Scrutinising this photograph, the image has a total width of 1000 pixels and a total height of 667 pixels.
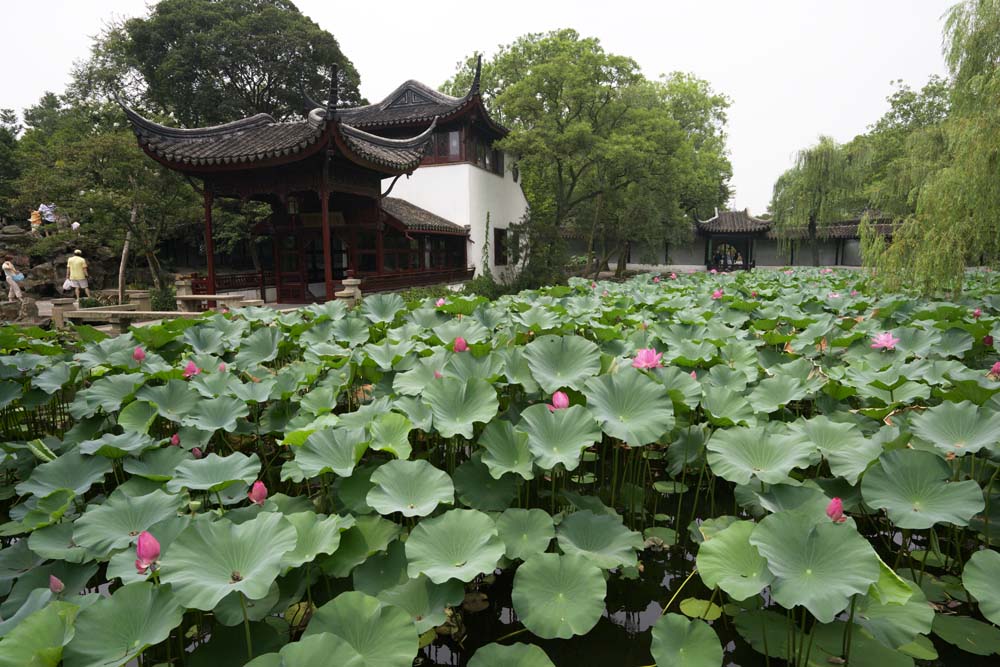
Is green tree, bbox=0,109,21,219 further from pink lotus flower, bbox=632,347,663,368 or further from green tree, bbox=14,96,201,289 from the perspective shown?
pink lotus flower, bbox=632,347,663,368

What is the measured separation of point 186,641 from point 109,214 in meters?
11.8

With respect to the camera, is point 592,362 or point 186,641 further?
point 592,362

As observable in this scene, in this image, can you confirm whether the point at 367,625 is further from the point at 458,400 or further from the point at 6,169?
the point at 6,169

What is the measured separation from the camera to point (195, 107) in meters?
17.6

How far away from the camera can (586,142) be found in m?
13.4

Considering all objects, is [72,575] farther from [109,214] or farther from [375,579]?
[109,214]

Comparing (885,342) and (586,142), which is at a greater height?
(586,142)

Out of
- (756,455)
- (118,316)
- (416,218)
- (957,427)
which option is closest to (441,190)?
(416,218)

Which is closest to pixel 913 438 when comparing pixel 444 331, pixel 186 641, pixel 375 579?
pixel 375 579

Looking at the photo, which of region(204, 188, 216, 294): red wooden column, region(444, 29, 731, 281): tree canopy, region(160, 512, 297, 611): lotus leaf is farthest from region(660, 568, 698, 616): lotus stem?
region(444, 29, 731, 281): tree canopy

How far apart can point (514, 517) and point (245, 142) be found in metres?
9.74

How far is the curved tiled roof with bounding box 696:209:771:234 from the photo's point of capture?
23734 mm

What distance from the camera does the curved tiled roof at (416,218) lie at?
39.8 ft

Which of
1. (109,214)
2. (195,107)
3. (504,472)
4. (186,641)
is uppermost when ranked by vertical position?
(195,107)
